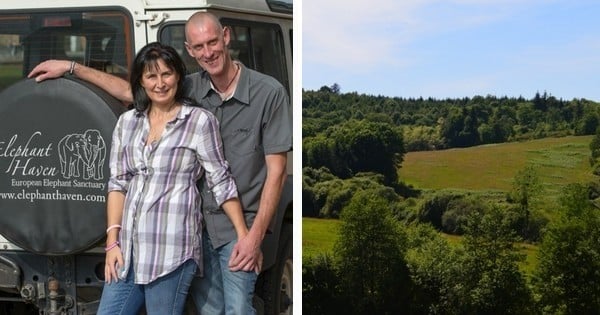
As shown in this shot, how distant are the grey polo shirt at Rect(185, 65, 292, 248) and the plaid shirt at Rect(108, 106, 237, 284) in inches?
2.3

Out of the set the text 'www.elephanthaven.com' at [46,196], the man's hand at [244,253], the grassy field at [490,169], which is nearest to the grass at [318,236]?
the grassy field at [490,169]

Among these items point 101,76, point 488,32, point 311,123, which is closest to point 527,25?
point 488,32

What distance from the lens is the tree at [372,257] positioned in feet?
15.9

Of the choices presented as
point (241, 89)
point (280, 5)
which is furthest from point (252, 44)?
point (241, 89)

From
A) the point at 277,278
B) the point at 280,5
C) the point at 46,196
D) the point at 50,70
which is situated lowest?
the point at 277,278

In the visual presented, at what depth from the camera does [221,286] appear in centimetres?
454

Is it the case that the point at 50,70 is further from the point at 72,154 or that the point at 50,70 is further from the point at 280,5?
the point at 280,5

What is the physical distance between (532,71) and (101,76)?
183 centimetres

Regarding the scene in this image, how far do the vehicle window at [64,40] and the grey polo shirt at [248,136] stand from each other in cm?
87

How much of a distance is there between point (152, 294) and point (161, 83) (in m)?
0.82

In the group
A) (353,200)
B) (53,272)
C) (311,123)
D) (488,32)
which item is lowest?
(53,272)

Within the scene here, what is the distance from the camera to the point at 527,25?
458 cm

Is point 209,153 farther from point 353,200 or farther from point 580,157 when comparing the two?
point 580,157

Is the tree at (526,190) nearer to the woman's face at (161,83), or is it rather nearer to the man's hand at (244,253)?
the man's hand at (244,253)
